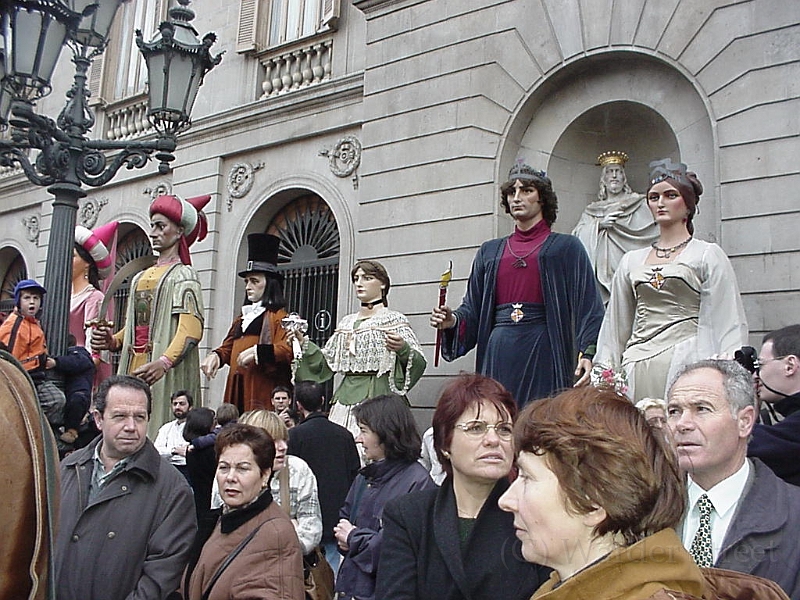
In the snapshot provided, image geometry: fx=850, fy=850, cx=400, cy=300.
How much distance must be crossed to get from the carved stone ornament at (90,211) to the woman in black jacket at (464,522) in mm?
12854

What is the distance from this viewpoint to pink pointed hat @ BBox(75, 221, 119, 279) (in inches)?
296

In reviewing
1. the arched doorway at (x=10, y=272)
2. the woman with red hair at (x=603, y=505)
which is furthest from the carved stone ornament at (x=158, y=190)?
the woman with red hair at (x=603, y=505)

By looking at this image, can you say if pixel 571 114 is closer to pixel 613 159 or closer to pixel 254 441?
pixel 613 159

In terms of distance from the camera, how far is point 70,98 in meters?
6.70

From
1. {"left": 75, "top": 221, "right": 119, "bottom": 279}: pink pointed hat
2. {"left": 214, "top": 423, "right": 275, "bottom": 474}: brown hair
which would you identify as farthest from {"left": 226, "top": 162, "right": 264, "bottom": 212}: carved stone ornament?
{"left": 214, "top": 423, "right": 275, "bottom": 474}: brown hair

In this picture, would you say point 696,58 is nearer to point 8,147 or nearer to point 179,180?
point 8,147

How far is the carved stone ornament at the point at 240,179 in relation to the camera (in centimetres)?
1230

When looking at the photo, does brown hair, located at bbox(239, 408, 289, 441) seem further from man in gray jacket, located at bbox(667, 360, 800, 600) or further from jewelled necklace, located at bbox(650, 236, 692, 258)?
jewelled necklace, located at bbox(650, 236, 692, 258)

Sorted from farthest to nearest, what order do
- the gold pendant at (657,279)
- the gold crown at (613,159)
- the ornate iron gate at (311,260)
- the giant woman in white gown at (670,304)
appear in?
the ornate iron gate at (311,260) → the gold crown at (613,159) → the gold pendant at (657,279) → the giant woman in white gown at (670,304)

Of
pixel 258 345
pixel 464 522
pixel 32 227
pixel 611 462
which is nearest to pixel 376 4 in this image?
pixel 258 345

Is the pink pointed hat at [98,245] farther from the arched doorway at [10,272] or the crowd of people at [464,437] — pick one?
the arched doorway at [10,272]

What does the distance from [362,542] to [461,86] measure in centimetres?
615

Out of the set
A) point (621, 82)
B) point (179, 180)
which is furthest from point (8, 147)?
point (179, 180)

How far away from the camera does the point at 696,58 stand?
299 inches
